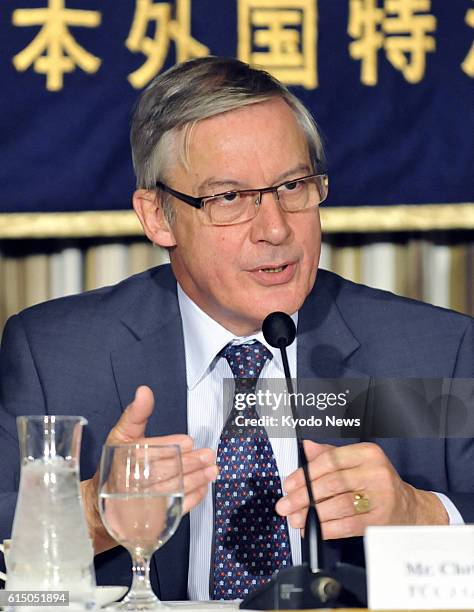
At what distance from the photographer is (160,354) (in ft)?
5.95

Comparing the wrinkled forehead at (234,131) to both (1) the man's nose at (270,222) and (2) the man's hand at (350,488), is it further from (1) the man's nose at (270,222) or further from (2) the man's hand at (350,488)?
(2) the man's hand at (350,488)

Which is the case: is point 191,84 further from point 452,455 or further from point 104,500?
point 104,500

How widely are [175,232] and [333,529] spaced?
69 cm

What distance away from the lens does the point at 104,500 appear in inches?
42.2

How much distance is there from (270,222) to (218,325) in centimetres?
21

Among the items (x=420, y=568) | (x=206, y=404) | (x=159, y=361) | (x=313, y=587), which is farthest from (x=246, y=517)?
(x=420, y=568)

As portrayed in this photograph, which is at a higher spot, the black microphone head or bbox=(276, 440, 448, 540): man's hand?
the black microphone head

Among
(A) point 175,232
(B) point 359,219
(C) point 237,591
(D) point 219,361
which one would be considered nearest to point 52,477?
(C) point 237,591

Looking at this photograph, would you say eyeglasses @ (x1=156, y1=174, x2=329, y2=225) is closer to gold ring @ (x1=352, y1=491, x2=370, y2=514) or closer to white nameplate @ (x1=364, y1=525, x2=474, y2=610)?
gold ring @ (x1=352, y1=491, x2=370, y2=514)

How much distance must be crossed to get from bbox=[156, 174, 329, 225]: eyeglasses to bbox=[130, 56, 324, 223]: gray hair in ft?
0.26

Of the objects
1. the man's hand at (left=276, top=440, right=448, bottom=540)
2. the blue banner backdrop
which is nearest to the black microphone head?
the man's hand at (left=276, top=440, right=448, bottom=540)

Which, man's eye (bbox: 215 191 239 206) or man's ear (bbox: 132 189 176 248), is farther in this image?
man's ear (bbox: 132 189 176 248)

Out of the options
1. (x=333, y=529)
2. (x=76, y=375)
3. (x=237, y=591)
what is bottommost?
(x=237, y=591)

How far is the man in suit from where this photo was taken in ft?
5.39
